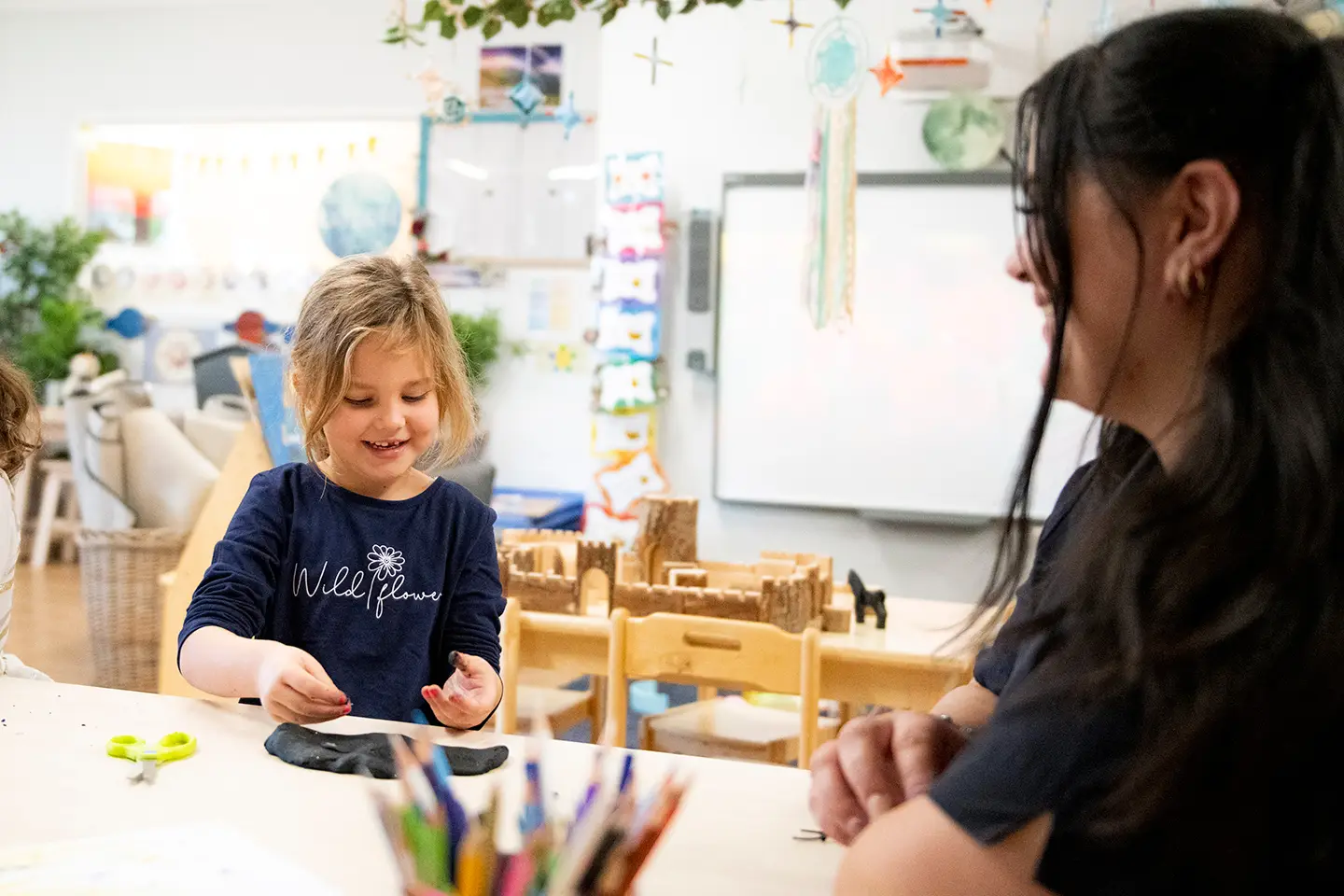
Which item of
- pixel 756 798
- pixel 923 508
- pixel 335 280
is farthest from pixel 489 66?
pixel 756 798

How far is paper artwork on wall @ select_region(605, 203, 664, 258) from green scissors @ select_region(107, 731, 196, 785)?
12.0 feet

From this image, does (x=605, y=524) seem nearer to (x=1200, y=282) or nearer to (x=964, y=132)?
(x=964, y=132)

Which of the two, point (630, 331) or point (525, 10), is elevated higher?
point (525, 10)

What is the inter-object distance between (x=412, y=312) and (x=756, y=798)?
73cm

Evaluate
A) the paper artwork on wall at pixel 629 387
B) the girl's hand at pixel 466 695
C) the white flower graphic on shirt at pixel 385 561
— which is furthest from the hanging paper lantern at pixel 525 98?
the girl's hand at pixel 466 695

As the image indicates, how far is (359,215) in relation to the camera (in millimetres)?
6355

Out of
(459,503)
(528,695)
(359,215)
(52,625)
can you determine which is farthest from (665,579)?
(359,215)

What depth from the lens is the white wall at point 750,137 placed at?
14.5 ft

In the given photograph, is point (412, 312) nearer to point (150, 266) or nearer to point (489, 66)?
point (489, 66)

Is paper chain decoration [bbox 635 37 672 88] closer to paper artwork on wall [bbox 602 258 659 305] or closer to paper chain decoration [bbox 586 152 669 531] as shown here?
paper chain decoration [bbox 586 152 669 531]

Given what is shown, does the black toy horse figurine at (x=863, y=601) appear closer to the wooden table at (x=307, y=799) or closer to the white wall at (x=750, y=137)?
the wooden table at (x=307, y=799)

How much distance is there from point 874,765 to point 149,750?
2.16 ft

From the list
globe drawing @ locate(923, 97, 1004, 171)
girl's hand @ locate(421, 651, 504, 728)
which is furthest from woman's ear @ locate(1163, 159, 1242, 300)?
globe drawing @ locate(923, 97, 1004, 171)

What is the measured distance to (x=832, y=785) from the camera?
2.72ft
